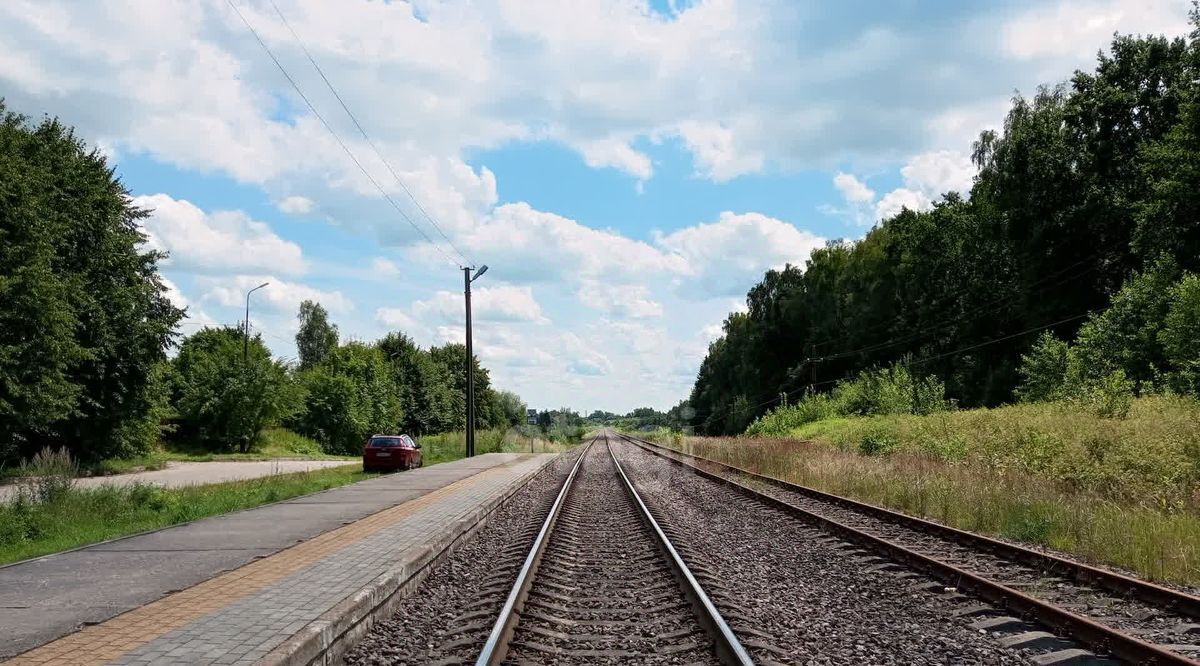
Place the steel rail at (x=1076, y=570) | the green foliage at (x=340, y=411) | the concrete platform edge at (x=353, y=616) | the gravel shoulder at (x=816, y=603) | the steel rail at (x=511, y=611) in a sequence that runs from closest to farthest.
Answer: the concrete platform edge at (x=353, y=616)
the steel rail at (x=511, y=611)
the gravel shoulder at (x=816, y=603)
the steel rail at (x=1076, y=570)
the green foliage at (x=340, y=411)

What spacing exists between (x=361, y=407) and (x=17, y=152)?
3757 cm

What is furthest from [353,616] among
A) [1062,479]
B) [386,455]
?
[386,455]

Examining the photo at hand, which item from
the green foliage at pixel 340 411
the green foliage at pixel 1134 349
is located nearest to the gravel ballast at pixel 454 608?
the green foliage at pixel 1134 349

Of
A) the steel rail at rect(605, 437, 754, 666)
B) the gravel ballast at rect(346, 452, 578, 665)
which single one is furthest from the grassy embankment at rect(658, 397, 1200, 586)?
the gravel ballast at rect(346, 452, 578, 665)

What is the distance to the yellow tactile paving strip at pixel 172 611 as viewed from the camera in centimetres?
552

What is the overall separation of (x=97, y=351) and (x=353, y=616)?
1113 inches

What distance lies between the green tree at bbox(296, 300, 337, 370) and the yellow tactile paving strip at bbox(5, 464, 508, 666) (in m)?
113

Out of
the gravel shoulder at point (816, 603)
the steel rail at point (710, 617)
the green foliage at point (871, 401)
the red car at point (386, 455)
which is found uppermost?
the green foliage at point (871, 401)

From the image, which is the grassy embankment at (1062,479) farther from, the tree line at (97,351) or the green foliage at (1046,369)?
the tree line at (97,351)

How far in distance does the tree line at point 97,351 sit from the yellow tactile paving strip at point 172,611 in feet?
53.3

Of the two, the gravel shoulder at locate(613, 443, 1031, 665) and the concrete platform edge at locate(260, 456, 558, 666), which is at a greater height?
the concrete platform edge at locate(260, 456, 558, 666)

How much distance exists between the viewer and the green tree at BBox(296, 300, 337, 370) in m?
118

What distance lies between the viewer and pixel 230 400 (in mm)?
47344

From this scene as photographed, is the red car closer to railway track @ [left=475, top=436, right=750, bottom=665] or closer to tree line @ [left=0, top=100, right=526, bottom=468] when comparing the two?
tree line @ [left=0, top=100, right=526, bottom=468]
